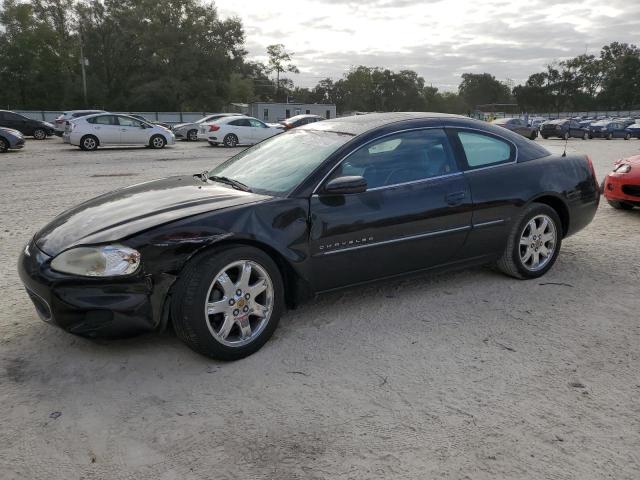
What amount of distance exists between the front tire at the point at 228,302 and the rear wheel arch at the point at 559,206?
2.61m

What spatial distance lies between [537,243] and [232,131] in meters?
20.1

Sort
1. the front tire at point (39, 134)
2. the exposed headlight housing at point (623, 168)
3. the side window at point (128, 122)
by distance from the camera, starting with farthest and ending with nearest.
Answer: the front tire at point (39, 134)
the side window at point (128, 122)
the exposed headlight housing at point (623, 168)

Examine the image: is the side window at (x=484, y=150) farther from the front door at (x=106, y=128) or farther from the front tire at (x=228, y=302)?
the front door at (x=106, y=128)

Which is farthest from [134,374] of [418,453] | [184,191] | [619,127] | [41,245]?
[619,127]

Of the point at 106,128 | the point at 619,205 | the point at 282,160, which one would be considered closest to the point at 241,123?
the point at 106,128

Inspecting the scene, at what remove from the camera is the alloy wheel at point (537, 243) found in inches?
184

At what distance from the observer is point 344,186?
3574mm

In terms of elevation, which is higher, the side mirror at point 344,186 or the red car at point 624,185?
the side mirror at point 344,186

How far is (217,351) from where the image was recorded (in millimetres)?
3189

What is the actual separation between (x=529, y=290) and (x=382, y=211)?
160cm

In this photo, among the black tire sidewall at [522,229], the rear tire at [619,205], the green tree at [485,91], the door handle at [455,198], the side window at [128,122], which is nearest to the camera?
the door handle at [455,198]

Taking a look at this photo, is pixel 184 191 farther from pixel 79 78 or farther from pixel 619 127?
pixel 79 78

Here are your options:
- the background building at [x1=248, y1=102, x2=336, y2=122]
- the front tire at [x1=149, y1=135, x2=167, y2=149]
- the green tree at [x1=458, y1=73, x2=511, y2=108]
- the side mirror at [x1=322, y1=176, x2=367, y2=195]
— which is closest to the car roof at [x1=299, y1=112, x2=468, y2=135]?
the side mirror at [x1=322, y1=176, x2=367, y2=195]

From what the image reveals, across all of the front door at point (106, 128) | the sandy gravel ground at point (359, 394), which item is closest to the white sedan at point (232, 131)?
the front door at point (106, 128)
